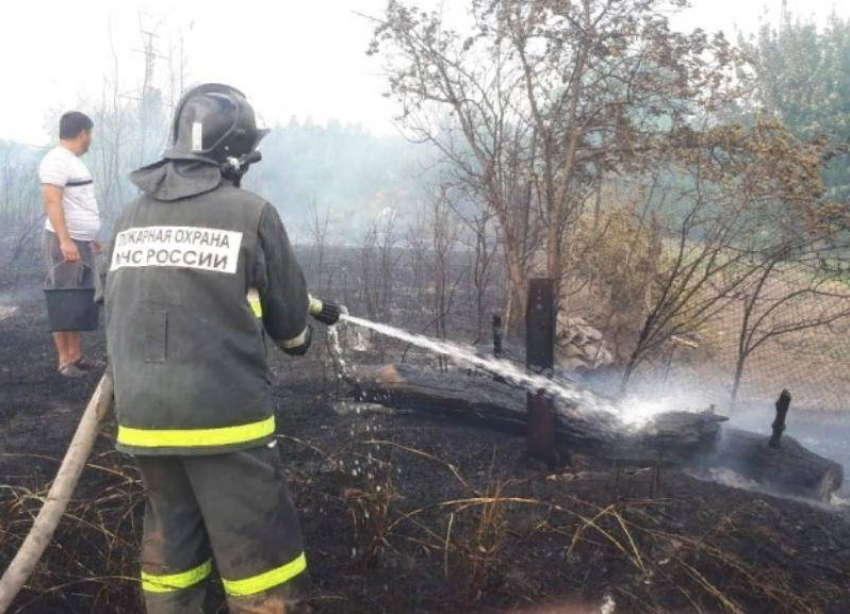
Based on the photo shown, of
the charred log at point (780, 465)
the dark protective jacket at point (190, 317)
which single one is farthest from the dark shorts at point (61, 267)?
the charred log at point (780, 465)

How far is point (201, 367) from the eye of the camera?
2.08 meters

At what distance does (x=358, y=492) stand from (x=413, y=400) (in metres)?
1.39

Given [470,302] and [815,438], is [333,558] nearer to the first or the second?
[815,438]

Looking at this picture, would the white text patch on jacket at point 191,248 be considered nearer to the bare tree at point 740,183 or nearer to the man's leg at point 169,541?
the man's leg at point 169,541

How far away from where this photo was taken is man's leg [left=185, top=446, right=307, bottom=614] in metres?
2.13

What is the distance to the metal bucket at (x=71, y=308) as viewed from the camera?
5.09 meters

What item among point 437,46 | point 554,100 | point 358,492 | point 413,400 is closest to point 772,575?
point 358,492

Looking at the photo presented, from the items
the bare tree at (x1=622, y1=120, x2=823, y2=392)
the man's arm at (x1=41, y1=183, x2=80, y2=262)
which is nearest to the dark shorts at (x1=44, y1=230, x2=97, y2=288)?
the man's arm at (x1=41, y1=183, x2=80, y2=262)

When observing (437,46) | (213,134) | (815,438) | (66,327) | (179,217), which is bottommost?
(815,438)

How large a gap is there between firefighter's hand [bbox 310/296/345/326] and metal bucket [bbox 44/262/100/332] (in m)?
3.07

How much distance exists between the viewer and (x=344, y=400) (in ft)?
16.6

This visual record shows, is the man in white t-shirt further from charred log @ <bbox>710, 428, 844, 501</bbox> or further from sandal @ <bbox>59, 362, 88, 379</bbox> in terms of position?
charred log @ <bbox>710, 428, 844, 501</bbox>

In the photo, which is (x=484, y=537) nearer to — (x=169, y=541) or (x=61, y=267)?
(x=169, y=541)

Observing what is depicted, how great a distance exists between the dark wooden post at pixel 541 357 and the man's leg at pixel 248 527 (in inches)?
90.4
